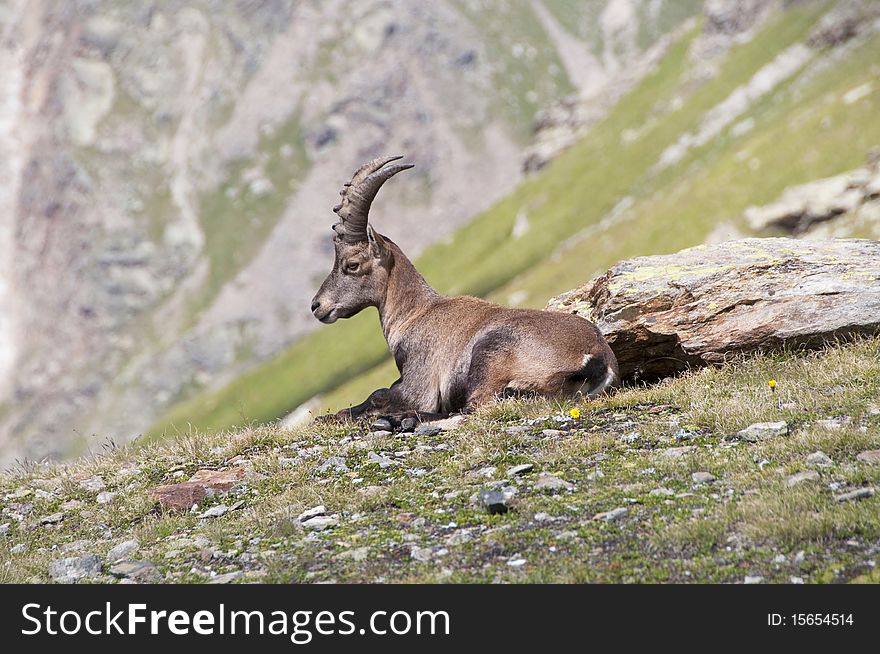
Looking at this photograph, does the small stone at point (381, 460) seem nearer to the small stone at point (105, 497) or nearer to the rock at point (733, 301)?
the small stone at point (105, 497)

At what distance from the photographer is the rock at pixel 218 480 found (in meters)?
11.4

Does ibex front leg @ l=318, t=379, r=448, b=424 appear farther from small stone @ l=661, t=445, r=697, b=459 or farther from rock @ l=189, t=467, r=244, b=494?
small stone @ l=661, t=445, r=697, b=459

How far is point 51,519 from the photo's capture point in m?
11.3

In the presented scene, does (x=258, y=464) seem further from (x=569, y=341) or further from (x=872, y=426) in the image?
(x=872, y=426)

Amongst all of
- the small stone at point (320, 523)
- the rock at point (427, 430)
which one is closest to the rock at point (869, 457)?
the small stone at point (320, 523)

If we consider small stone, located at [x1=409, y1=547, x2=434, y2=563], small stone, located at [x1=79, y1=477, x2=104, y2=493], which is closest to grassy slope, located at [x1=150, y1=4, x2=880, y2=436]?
small stone, located at [x1=79, y1=477, x2=104, y2=493]

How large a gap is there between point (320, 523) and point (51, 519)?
3.97 meters

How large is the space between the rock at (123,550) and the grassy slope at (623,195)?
72040mm

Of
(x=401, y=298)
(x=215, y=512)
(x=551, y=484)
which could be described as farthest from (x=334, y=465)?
(x=401, y=298)

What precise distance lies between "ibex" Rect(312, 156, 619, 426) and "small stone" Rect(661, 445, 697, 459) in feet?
11.2

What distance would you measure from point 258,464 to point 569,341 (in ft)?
16.1

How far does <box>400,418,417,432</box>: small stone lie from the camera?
43.9 feet

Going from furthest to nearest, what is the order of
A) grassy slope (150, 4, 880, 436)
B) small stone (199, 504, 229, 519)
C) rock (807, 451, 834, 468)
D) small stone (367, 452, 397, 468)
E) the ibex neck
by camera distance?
grassy slope (150, 4, 880, 436) < the ibex neck < small stone (367, 452, 397, 468) < small stone (199, 504, 229, 519) < rock (807, 451, 834, 468)

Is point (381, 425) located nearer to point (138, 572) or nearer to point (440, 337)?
point (440, 337)
